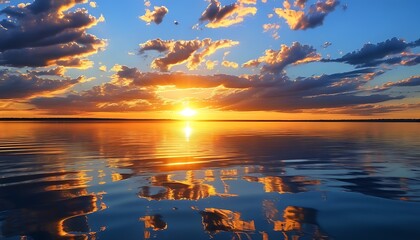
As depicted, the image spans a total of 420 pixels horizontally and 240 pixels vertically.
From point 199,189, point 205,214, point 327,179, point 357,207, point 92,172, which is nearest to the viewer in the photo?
point 205,214

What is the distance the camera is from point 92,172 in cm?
1925

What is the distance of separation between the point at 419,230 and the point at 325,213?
2.55m

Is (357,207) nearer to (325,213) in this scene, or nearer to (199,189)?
(325,213)

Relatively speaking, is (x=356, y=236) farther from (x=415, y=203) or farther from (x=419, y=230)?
(x=415, y=203)

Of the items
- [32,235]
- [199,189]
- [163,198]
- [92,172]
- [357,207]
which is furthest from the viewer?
[92,172]

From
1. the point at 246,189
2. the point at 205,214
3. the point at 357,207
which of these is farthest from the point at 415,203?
the point at 205,214

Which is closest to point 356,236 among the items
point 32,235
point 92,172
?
point 32,235

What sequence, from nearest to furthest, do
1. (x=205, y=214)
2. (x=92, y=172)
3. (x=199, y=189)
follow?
(x=205, y=214), (x=199, y=189), (x=92, y=172)

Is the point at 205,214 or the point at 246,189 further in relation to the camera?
the point at 246,189

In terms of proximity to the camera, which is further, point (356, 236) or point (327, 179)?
point (327, 179)

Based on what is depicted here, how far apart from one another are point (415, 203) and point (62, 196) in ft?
42.9

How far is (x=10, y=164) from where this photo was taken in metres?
23.0

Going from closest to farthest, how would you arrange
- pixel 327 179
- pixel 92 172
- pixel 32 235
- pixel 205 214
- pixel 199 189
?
pixel 32 235
pixel 205 214
pixel 199 189
pixel 327 179
pixel 92 172

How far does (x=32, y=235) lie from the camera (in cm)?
858
